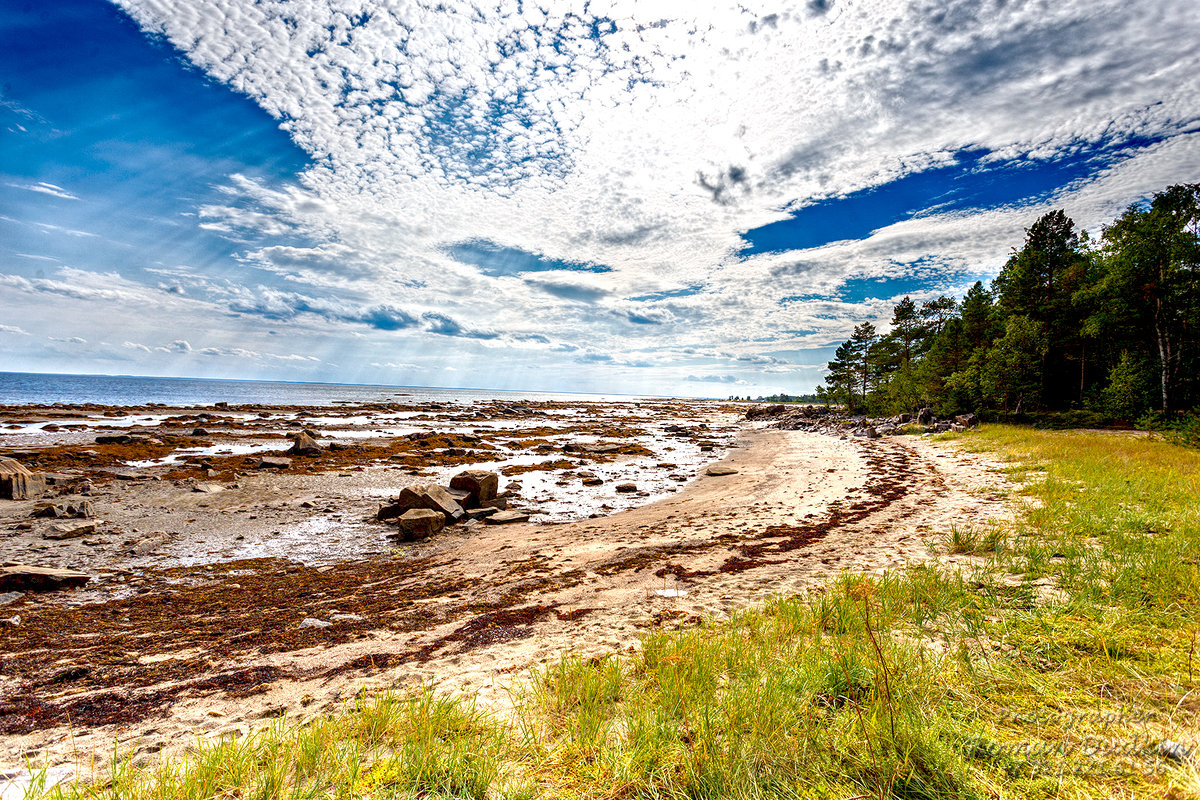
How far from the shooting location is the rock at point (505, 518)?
1417 cm

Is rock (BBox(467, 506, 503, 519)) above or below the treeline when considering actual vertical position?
below

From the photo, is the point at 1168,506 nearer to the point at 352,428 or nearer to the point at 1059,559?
the point at 1059,559

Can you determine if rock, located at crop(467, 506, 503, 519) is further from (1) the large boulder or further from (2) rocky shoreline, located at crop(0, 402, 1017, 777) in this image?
(1) the large boulder

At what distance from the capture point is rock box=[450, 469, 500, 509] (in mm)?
15344

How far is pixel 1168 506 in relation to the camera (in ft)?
28.9

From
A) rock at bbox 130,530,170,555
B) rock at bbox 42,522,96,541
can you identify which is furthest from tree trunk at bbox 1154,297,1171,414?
rock at bbox 42,522,96,541

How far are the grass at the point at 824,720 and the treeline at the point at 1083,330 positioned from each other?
36.2m

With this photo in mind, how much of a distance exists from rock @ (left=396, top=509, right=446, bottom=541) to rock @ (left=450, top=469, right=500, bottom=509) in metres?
2.32

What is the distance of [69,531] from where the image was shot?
460 inches

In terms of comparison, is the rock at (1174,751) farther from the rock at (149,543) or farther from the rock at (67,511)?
the rock at (67,511)

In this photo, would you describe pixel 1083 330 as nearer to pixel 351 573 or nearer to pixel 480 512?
pixel 480 512

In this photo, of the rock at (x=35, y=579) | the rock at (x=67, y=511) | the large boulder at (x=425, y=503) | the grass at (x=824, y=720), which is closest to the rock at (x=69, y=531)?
the rock at (x=67, y=511)

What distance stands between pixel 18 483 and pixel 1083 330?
2281 inches

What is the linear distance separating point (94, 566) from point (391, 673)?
34.2ft
